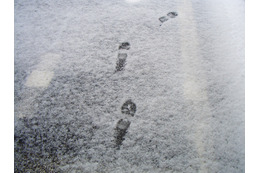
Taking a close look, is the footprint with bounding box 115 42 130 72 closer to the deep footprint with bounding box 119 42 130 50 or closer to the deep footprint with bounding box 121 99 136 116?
the deep footprint with bounding box 119 42 130 50

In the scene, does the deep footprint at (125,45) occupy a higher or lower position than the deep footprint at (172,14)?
lower

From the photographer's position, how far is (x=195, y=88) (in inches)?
43.8

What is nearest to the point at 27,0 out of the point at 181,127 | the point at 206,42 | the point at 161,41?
the point at 161,41

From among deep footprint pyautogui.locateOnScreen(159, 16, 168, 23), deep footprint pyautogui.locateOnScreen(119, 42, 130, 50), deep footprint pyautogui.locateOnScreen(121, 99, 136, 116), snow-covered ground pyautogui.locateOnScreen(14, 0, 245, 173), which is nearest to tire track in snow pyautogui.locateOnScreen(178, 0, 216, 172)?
snow-covered ground pyautogui.locateOnScreen(14, 0, 245, 173)

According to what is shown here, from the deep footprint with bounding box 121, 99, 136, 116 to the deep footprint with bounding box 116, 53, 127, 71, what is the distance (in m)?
0.31

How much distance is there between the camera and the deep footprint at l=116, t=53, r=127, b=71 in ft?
4.04

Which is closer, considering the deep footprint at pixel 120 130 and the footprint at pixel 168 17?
the deep footprint at pixel 120 130

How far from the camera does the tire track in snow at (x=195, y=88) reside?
0.90 m

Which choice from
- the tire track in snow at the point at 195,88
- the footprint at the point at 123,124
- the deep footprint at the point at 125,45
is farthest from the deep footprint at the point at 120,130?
the deep footprint at the point at 125,45

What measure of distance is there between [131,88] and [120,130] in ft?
1.06

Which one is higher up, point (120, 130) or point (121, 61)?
point (121, 61)

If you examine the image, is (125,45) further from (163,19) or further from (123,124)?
(123,124)

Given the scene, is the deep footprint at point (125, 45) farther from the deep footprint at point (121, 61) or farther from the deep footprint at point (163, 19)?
the deep footprint at point (163, 19)

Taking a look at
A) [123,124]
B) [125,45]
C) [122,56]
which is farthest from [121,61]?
[123,124]
